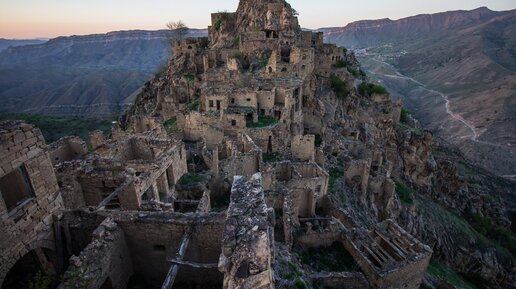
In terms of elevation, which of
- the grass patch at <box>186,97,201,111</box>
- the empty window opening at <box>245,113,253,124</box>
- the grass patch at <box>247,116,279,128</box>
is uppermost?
the grass patch at <box>186,97,201,111</box>

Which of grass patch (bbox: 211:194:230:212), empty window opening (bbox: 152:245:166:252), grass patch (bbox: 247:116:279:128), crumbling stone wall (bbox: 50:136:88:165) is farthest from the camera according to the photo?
grass patch (bbox: 247:116:279:128)

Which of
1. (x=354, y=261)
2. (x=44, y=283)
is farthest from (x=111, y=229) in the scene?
(x=354, y=261)

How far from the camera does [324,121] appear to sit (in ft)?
124

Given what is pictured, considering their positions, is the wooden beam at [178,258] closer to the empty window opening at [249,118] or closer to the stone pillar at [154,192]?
the stone pillar at [154,192]

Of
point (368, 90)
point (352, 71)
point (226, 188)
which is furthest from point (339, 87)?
point (226, 188)

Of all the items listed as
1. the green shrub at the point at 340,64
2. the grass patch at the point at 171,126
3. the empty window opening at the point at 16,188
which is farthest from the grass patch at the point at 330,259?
the green shrub at the point at 340,64

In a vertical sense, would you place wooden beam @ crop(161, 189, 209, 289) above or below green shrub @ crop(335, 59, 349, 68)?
below

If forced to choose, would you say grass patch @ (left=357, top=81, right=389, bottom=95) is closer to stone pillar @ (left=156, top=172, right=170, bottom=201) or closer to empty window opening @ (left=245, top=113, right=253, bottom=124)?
empty window opening @ (left=245, top=113, right=253, bottom=124)

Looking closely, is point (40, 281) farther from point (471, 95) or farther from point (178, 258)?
point (471, 95)

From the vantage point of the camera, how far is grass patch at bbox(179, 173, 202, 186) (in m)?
19.6

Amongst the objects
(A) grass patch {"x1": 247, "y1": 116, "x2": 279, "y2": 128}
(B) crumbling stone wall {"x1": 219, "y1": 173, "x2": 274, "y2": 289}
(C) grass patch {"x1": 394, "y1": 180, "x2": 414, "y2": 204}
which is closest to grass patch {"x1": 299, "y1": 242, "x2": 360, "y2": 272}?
(B) crumbling stone wall {"x1": 219, "y1": 173, "x2": 274, "y2": 289}

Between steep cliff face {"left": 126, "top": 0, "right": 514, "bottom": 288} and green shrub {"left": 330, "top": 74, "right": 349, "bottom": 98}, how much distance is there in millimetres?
151

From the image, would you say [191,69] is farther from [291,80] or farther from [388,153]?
[388,153]

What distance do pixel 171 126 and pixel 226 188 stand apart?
13.9 meters
